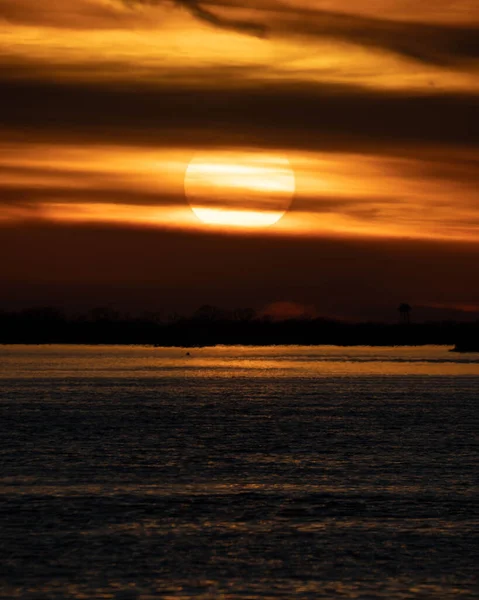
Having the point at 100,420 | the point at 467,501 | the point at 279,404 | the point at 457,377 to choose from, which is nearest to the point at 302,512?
the point at 467,501

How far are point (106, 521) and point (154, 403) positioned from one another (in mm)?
83670

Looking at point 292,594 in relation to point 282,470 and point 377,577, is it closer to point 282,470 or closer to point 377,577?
point 377,577

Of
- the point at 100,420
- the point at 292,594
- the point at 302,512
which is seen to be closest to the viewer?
the point at 292,594

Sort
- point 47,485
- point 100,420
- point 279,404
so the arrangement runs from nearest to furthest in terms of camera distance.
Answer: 1. point 47,485
2. point 100,420
3. point 279,404

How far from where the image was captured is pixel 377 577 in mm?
30297

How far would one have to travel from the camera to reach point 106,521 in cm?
3853

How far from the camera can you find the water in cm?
2998

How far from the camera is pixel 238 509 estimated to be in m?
41.7

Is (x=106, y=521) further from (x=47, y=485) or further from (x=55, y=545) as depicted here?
(x=47, y=485)

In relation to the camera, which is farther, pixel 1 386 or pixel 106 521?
pixel 1 386

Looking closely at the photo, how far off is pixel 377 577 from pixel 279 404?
87.1 metres

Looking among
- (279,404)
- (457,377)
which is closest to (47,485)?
(279,404)

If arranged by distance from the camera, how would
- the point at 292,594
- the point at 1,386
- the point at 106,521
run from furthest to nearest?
the point at 1,386 → the point at 106,521 → the point at 292,594

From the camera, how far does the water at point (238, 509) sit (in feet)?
98.4
